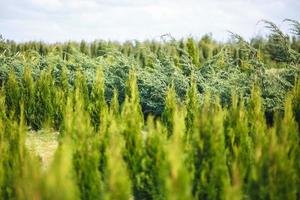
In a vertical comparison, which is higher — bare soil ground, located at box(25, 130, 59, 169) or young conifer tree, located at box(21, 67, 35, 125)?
young conifer tree, located at box(21, 67, 35, 125)

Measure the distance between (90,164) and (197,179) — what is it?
1563 millimetres

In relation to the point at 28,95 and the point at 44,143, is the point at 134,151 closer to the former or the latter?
the point at 44,143

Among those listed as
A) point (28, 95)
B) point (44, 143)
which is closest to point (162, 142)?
point (44, 143)

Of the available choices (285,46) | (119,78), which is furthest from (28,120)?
(285,46)

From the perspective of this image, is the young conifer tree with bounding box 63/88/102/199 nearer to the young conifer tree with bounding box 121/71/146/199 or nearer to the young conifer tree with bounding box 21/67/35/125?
the young conifer tree with bounding box 121/71/146/199

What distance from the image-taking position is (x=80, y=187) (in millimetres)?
5191

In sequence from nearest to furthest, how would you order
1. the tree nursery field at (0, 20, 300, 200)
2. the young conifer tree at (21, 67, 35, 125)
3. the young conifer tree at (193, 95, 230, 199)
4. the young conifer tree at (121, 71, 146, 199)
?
the tree nursery field at (0, 20, 300, 200), the young conifer tree at (193, 95, 230, 199), the young conifer tree at (121, 71, 146, 199), the young conifer tree at (21, 67, 35, 125)

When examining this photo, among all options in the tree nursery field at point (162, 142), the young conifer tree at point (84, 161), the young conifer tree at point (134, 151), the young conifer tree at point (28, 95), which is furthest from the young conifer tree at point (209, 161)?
the young conifer tree at point (28, 95)

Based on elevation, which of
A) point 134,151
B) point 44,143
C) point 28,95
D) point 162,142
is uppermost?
point 28,95

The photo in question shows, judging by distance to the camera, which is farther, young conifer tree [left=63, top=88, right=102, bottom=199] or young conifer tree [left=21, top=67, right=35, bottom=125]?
young conifer tree [left=21, top=67, right=35, bottom=125]

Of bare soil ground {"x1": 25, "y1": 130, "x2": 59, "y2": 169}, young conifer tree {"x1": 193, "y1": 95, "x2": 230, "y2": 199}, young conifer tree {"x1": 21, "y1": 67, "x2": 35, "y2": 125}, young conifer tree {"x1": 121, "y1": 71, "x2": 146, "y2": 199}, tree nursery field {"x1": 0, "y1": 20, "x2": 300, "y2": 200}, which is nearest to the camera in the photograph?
tree nursery field {"x1": 0, "y1": 20, "x2": 300, "y2": 200}

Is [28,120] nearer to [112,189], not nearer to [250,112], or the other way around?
[250,112]

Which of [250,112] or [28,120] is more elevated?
[250,112]

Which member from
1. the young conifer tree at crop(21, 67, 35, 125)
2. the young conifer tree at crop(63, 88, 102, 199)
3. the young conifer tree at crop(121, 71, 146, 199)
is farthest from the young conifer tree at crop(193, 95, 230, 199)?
the young conifer tree at crop(21, 67, 35, 125)
